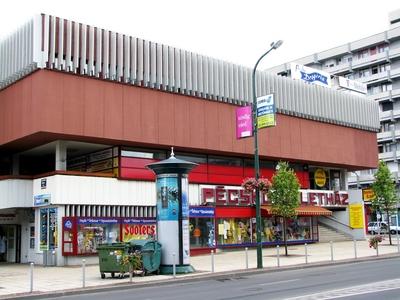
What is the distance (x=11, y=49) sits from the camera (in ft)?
104

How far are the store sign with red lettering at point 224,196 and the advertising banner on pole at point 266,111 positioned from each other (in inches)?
453

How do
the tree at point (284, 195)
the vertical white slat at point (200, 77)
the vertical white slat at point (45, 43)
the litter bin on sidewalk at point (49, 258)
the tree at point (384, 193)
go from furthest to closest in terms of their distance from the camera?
the tree at point (384, 193) → the vertical white slat at point (200, 77) → the tree at point (284, 195) → the litter bin on sidewalk at point (49, 258) → the vertical white slat at point (45, 43)

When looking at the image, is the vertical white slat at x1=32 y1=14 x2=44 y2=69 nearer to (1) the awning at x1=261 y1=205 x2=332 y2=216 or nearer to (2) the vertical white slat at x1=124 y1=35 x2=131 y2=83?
(2) the vertical white slat at x1=124 y1=35 x2=131 y2=83

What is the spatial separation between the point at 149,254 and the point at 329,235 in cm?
2859

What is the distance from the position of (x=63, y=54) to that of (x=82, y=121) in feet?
12.1

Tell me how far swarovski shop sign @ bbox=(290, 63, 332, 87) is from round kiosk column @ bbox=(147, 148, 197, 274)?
78.8 ft

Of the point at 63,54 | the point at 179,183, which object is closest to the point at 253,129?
the point at 179,183

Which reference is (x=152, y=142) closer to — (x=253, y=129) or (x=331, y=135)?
(x=253, y=129)

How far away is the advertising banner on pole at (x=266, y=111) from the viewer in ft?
82.0

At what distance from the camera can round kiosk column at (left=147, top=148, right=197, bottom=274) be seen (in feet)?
72.8

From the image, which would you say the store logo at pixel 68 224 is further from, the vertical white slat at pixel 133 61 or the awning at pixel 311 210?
the awning at pixel 311 210

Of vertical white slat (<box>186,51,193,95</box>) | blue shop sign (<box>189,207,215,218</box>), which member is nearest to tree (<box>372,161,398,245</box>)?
blue shop sign (<box>189,207,215,218</box>)

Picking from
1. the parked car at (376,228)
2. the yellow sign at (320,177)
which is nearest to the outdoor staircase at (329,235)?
the yellow sign at (320,177)

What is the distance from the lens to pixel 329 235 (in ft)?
154
